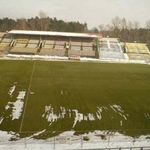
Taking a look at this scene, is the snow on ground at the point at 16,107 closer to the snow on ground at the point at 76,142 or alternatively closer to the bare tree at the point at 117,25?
the snow on ground at the point at 76,142

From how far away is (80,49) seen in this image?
200 ft

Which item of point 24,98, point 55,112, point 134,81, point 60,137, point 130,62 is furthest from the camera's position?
point 130,62

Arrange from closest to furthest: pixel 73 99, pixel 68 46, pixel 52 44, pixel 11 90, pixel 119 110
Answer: pixel 119 110 → pixel 73 99 → pixel 11 90 → pixel 68 46 → pixel 52 44

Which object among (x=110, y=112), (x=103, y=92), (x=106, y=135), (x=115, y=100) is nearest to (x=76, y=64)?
(x=103, y=92)

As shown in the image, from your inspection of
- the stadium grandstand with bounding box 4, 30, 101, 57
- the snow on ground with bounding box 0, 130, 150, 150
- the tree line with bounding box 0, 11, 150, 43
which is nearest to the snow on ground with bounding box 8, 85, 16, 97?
the snow on ground with bounding box 0, 130, 150, 150

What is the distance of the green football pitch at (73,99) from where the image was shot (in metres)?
21.3

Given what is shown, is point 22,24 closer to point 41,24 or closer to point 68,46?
point 41,24

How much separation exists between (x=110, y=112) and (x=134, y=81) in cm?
1407

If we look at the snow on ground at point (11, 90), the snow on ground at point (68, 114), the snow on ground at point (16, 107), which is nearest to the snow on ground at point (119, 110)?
the snow on ground at point (68, 114)

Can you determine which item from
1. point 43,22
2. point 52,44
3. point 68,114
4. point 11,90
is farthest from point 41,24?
point 68,114

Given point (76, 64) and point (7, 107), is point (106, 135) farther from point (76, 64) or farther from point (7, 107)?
point (76, 64)

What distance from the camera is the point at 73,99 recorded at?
27.5 metres

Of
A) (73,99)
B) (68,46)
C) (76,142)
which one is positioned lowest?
(76,142)

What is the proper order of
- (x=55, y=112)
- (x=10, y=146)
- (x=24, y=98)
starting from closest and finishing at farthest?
(x=10, y=146), (x=55, y=112), (x=24, y=98)
